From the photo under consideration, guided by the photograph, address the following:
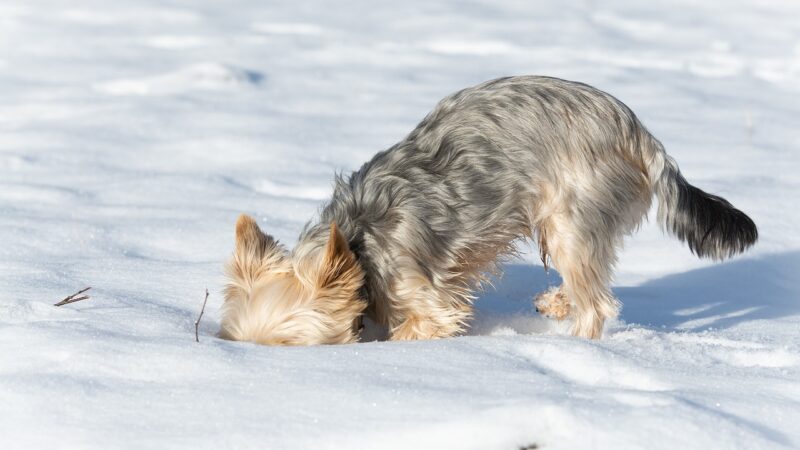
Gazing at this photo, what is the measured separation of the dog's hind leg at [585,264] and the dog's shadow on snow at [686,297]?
0.88ft

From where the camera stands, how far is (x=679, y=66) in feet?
32.9

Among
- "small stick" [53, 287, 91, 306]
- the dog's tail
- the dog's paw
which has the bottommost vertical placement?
the dog's paw

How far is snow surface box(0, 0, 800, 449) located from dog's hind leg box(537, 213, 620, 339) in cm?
19

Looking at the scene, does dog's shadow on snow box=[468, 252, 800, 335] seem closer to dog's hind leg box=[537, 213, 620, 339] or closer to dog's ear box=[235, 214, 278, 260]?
dog's hind leg box=[537, 213, 620, 339]

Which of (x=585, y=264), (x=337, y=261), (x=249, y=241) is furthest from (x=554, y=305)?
(x=249, y=241)

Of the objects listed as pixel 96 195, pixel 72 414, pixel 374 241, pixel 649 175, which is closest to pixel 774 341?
pixel 649 175

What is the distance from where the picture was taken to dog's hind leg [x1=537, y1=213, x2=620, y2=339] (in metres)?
4.09

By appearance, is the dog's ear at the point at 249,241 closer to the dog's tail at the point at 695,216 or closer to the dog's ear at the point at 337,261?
the dog's ear at the point at 337,261

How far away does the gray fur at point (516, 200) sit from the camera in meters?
4.00

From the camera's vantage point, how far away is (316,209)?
5312 millimetres

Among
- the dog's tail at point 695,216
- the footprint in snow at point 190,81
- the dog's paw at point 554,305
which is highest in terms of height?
the dog's tail at point 695,216

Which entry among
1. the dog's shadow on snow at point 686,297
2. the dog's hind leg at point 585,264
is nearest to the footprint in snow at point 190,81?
the dog's shadow on snow at point 686,297

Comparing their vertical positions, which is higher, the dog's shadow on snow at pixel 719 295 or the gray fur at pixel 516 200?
the gray fur at pixel 516 200

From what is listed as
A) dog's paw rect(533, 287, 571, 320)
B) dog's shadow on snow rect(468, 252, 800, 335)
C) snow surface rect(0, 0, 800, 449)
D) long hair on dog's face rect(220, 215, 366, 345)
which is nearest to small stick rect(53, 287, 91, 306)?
snow surface rect(0, 0, 800, 449)
